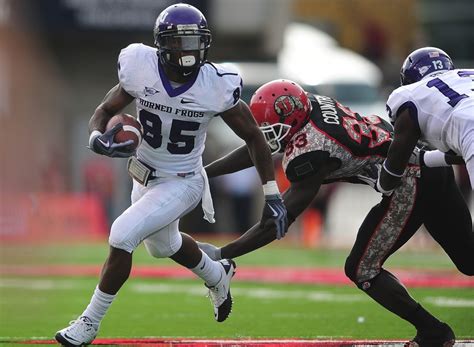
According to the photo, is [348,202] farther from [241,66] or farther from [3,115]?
[3,115]

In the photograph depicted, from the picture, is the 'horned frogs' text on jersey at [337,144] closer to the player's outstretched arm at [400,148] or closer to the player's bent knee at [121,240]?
the player's outstretched arm at [400,148]

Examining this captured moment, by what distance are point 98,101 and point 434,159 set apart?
16.3 metres

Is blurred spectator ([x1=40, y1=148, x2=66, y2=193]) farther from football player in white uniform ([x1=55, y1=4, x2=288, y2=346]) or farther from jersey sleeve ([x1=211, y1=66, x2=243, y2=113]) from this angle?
jersey sleeve ([x1=211, y1=66, x2=243, y2=113])

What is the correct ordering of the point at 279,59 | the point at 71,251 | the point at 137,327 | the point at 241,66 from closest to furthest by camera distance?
the point at 137,327, the point at 71,251, the point at 241,66, the point at 279,59

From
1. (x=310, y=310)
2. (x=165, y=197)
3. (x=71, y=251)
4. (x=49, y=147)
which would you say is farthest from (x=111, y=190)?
(x=165, y=197)

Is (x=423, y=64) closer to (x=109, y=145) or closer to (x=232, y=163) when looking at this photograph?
(x=232, y=163)

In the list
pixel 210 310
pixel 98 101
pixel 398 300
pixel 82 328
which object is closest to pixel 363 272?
pixel 398 300

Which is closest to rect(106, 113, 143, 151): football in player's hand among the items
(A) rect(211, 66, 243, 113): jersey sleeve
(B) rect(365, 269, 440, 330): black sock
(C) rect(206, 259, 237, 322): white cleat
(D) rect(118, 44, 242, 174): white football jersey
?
(D) rect(118, 44, 242, 174): white football jersey

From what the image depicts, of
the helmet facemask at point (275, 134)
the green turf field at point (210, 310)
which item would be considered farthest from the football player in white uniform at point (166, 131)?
the green turf field at point (210, 310)

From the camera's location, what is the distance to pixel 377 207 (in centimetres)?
712

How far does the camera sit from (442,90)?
6.44 m

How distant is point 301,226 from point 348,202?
1.28 meters

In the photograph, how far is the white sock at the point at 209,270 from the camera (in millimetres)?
7319

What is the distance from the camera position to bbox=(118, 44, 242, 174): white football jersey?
22.4 feet
